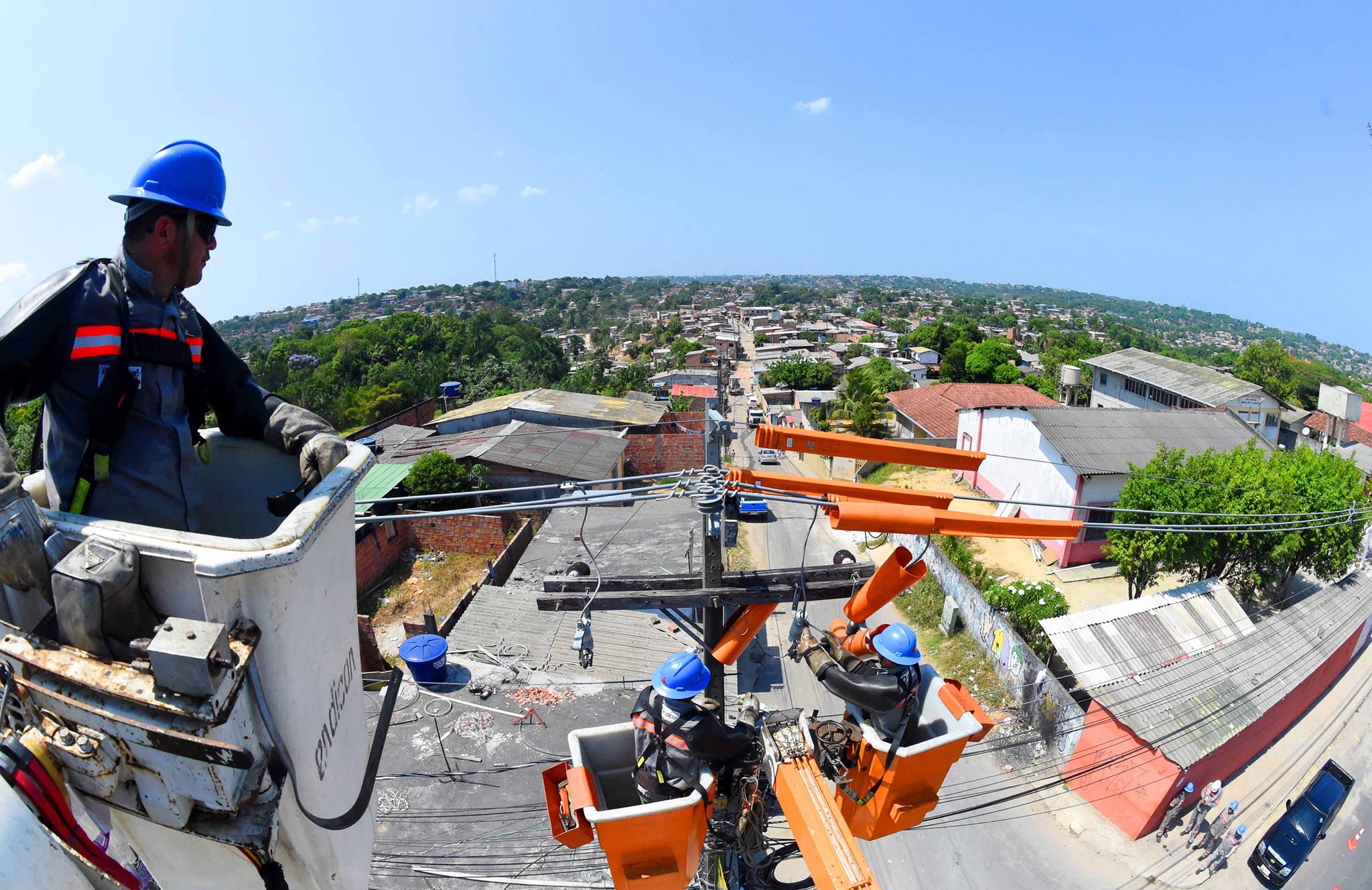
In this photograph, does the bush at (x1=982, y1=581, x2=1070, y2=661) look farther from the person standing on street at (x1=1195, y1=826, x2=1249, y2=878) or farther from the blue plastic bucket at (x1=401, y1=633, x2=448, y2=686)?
the blue plastic bucket at (x1=401, y1=633, x2=448, y2=686)

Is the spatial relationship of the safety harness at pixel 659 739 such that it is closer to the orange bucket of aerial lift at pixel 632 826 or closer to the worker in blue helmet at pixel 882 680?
the orange bucket of aerial lift at pixel 632 826

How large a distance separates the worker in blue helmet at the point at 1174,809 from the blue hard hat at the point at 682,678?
11.5 m

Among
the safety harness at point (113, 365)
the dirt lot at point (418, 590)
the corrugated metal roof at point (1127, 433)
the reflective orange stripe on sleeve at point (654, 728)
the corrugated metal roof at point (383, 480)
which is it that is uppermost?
the safety harness at point (113, 365)

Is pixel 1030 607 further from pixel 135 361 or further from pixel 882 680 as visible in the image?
pixel 135 361

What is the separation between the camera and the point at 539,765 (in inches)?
383

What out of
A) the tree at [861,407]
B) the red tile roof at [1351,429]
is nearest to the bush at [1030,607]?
the tree at [861,407]

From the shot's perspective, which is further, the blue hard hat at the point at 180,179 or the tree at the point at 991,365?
the tree at the point at 991,365

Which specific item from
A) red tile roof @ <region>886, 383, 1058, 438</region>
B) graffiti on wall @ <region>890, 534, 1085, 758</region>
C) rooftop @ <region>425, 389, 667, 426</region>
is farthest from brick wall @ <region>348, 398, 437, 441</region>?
red tile roof @ <region>886, 383, 1058, 438</region>

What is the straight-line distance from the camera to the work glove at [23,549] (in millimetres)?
1879

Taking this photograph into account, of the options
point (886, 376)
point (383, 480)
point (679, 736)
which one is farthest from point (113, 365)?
point (886, 376)

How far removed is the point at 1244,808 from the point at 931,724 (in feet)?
37.7

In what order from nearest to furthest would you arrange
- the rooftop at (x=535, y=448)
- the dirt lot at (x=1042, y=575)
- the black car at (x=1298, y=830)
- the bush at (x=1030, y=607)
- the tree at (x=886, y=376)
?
1. the black car at (x=1298, y=830)
2. the bush at (x=1030, y=607)
3. the dirt lot at (x=1042, y=575)
4. the rooftop at (x=535, y=448)
5. the tree at (x=886, y=376)

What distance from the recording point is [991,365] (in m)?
55.7

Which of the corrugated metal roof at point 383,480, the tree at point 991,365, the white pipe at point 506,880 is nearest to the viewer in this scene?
the white pipe at point 506,880
